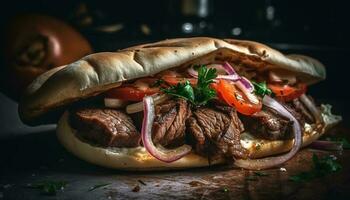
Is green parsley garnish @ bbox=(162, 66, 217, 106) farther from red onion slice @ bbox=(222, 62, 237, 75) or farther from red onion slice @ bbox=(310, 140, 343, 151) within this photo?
red onion slice @ bbox=(310, 140, 343, 151)

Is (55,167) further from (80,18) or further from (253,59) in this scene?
(80,18)

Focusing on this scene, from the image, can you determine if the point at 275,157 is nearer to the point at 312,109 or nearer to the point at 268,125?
the point at 268,125

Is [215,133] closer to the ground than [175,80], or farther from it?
closer to the ground

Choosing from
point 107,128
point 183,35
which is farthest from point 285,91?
point 183,35

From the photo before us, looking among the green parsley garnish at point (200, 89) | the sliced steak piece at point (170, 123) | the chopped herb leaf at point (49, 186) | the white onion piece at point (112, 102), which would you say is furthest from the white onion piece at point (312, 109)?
the chopped herb leaf at point (49, 186)

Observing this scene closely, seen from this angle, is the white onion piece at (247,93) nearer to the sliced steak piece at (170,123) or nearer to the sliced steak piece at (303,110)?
the sliced steak piece at (170,123)

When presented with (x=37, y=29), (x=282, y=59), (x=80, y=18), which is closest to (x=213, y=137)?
(x=282, y=59)

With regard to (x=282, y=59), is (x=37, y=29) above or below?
above

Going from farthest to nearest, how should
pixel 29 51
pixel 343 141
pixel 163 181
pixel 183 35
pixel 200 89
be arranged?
pixel 183 35
pixel 29 51
pixel 343 141
pixel 200 89
pixel 163 181
